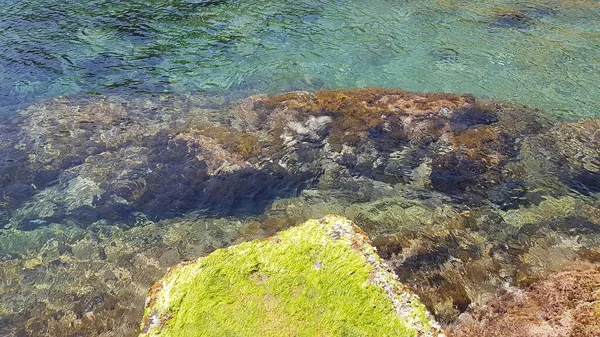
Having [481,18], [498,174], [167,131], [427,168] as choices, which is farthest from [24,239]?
[481,18]

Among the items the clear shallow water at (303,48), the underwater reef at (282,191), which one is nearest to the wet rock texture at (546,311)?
the underwater reef at (282,191)

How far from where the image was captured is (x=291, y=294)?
5320mm

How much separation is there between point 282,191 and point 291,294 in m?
3.99

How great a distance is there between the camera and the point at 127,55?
15.4m

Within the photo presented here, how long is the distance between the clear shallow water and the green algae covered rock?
342 inches

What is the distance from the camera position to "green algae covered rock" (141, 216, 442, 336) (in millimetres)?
4992

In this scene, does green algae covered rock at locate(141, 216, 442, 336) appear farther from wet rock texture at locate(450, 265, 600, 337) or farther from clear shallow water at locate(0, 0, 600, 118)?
clear shallow water at locate(0, 0, 600, 118)

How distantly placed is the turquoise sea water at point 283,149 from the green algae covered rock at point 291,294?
134cm

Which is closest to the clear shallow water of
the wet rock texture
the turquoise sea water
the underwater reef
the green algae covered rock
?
the turquoise sea water

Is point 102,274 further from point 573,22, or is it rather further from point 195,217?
point 573,22

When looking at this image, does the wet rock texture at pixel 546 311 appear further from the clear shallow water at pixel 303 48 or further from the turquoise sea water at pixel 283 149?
the clear shallow water at pixel 303 48

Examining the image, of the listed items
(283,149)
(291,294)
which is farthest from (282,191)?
(291,294)

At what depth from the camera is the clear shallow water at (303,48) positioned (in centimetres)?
1365

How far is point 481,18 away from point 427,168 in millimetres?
10904
